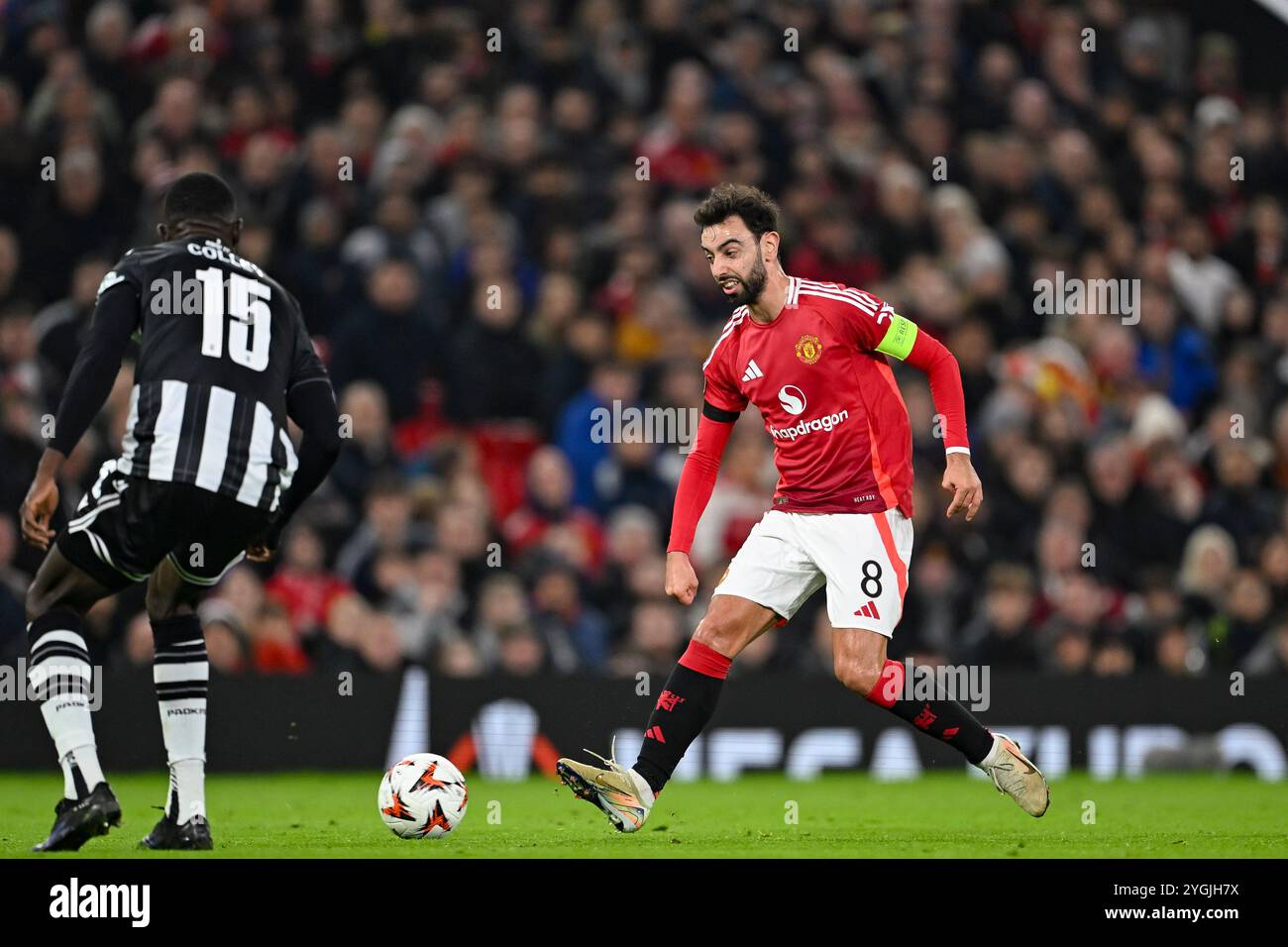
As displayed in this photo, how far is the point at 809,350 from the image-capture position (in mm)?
6867

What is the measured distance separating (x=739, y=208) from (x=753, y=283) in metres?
0.27

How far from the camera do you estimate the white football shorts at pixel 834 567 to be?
22.2 ft

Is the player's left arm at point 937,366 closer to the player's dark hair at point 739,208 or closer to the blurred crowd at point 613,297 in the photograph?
the player's dark hair at point 739,208

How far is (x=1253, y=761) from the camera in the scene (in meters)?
11.0

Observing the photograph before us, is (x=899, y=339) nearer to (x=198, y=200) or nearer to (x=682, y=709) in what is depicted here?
(x=682, y=709)

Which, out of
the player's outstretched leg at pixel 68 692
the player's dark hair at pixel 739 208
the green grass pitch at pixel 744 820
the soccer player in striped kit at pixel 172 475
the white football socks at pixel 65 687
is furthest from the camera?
the player's dark hair at pixel 739 208

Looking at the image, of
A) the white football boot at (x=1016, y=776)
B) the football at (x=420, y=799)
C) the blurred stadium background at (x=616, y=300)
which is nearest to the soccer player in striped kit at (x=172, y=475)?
the football at (x=420, y=799)

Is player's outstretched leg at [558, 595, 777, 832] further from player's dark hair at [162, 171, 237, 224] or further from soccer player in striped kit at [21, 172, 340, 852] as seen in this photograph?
player's dark hair at [162, 171, 237, 224]

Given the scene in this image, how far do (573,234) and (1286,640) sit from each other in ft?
17.2

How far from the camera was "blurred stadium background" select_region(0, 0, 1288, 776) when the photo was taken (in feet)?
36.6

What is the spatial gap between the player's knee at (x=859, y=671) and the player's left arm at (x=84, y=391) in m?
2.65

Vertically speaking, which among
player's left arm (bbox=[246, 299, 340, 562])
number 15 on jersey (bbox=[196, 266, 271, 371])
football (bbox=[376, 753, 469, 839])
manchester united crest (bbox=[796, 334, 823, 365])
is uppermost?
number 15 on jersey (bbox=[196, 266, 271, 371])

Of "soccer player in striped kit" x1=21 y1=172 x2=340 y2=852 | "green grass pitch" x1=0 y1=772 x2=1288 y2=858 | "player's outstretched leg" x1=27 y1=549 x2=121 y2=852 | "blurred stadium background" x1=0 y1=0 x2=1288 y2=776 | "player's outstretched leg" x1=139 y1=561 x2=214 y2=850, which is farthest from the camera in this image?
"blurred stadium background" x1=0 y1=0 x2=1288 y2=776

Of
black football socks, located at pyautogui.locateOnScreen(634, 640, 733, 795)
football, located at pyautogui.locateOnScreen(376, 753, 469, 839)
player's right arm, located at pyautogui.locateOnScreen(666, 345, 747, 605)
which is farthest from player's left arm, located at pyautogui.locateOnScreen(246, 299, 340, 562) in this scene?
black football socks, located at pyautogui.locateOnScreen(634, 640, 733, 795)
